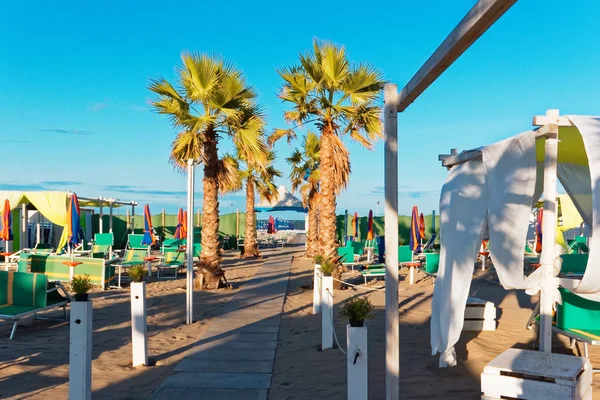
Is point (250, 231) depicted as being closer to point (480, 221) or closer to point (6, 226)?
point (6, 226)

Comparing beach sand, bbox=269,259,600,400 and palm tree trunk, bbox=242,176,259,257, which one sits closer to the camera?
beach sand, bbox=269,259,600,400

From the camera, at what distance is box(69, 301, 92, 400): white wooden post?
4.50 meters

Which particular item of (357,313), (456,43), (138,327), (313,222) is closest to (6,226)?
(313,222)

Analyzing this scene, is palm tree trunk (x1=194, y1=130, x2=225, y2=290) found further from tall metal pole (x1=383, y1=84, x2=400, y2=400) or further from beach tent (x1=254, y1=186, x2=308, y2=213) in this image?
beach tent (x1=254, y1=186, x2=308, y2=213)

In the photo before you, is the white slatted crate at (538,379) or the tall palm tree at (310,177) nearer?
the white slatted crate at (538,379)

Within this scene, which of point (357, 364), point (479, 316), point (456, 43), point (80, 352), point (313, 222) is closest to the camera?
point (456, 43)

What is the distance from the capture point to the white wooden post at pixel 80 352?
450 cm

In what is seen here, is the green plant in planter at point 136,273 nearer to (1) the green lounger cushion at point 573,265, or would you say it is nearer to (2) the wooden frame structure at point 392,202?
(2) the wooden frame structure at point 392,202

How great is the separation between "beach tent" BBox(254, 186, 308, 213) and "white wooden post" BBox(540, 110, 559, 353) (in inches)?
860

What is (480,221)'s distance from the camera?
5219mm

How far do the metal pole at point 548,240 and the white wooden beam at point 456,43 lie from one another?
4.49 feet

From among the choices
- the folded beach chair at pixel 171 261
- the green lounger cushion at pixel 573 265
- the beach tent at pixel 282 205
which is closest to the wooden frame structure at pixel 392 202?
the green lounger cushion at pixel 573 265

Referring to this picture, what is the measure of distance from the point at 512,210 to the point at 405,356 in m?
2.12

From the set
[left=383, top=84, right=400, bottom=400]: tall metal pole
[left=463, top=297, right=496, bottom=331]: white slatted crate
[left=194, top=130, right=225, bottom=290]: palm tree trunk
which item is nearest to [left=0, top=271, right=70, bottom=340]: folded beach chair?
[left=194, top=130, right=225, bottom=290]: palm tree trunk
